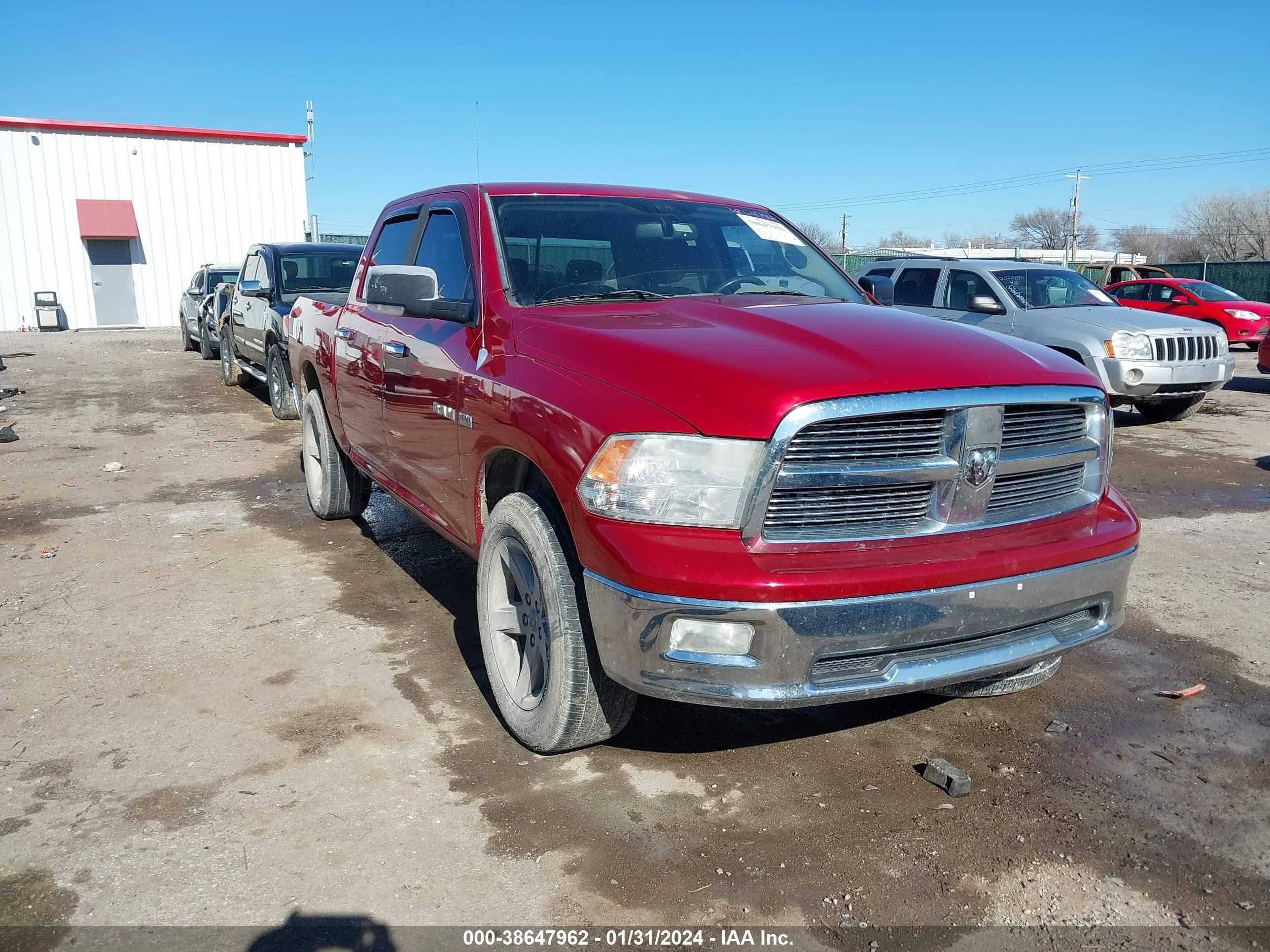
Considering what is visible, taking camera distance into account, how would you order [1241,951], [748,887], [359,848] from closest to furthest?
[1241,951], [748,887], [359,848]

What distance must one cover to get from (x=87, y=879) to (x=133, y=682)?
1.44m

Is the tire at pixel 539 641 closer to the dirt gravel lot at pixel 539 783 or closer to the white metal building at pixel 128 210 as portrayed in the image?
the dirt gravel lot at pixel 539 783

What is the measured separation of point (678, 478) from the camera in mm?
2646

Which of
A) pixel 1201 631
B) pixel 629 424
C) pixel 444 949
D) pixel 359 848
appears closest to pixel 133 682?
pixel 359 848

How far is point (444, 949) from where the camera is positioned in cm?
239

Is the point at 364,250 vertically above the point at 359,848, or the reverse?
the point at 364,250

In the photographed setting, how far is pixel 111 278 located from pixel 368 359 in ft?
94.2

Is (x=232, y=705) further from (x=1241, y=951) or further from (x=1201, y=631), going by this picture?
(x=1201, y=631)

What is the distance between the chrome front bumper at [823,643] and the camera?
2588 millimetres

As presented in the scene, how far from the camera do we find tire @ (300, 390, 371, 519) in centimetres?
606

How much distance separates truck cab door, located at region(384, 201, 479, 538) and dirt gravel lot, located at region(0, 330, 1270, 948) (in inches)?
28.9

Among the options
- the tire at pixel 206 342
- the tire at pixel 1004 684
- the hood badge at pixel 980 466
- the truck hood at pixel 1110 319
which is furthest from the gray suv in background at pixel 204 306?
the hood badge at pixel 980 466

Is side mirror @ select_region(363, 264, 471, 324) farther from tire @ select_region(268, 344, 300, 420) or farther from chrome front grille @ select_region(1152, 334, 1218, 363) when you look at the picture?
chrome front grille @ select_region(1152, 334, 1218, 363)

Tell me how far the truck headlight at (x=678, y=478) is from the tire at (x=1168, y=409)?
9.53 metres
